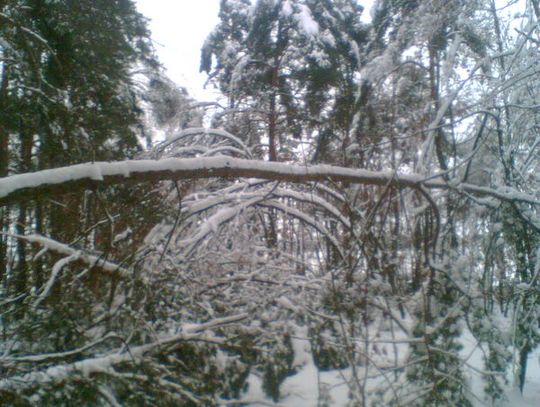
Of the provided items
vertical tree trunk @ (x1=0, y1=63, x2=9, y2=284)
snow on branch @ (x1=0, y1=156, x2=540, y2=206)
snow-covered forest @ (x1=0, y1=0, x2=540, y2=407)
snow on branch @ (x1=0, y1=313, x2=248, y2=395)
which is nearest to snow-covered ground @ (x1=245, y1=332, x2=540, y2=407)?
snow-covered forest @ (x1=0, y1=0, x2=540, y2=407)

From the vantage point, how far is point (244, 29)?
11734 millimetres

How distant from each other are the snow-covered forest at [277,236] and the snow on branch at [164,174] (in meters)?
0.01

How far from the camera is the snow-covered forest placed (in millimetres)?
3402

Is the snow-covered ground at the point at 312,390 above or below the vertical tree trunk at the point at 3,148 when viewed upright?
below

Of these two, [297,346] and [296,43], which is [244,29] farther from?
[297,346]

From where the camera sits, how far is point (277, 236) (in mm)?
6539

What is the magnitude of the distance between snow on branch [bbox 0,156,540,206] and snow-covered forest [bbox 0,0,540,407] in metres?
0.01

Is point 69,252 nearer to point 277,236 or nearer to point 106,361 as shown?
point 106,361

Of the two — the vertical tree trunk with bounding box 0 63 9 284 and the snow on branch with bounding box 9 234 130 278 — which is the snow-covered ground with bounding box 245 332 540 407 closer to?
the snow on branch with bounding box 9 234 130 278

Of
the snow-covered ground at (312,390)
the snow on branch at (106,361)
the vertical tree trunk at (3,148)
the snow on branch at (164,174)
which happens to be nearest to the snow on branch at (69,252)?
the vertical tree trunk at (3,148)

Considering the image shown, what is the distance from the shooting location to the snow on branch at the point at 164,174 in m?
2.28

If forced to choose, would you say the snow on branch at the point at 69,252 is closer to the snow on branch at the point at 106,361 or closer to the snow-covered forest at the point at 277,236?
the snow-covered forest at the point at 277,236

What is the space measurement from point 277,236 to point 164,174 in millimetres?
4073

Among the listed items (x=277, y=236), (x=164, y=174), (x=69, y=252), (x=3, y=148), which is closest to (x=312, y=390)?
(x=277, y=236)
